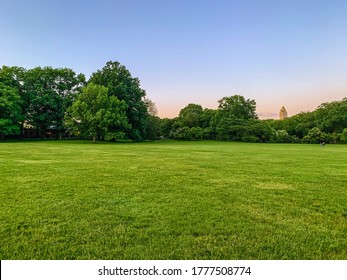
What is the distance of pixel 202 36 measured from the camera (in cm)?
2242

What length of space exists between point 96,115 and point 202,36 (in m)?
18.8

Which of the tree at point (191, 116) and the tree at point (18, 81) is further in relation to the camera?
the tree at point (191, 116)

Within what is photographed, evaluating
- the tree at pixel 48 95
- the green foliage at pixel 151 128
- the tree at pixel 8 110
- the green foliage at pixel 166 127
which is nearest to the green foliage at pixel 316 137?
the green foliage at pixel 166 127

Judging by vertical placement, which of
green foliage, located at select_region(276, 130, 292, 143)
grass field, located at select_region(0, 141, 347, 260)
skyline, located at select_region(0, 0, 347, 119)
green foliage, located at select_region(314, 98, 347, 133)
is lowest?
grass field, located at select_region(0, 141, 347, 260)

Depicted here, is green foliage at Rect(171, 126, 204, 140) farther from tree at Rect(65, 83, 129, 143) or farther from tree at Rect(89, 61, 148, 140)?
tree at Rect(65, 83, 129, 143)

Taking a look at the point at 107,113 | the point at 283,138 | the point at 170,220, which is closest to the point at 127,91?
the point at 107,113

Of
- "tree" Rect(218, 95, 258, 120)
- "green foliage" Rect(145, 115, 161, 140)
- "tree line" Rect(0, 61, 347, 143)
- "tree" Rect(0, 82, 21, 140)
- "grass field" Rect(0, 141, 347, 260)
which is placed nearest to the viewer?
"grass field" Rect(0, 141, 347, 260)

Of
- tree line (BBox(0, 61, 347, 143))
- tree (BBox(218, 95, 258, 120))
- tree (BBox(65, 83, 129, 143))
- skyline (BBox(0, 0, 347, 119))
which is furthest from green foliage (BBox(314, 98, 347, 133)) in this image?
tree (BBox(65, 83, 129, 143))

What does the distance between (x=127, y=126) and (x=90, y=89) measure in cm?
780

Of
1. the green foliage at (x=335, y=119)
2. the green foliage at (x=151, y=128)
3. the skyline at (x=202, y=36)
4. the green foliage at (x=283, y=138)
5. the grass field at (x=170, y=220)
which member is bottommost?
the grass field at (x=170, y=220)

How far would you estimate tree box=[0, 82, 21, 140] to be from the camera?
34.0 metres

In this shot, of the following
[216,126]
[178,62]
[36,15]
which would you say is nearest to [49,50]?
[36,15]

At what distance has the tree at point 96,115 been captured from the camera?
33.9 meters

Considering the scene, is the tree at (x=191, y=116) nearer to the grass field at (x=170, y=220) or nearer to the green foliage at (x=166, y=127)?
the green foliage at (x=166, y=127)
